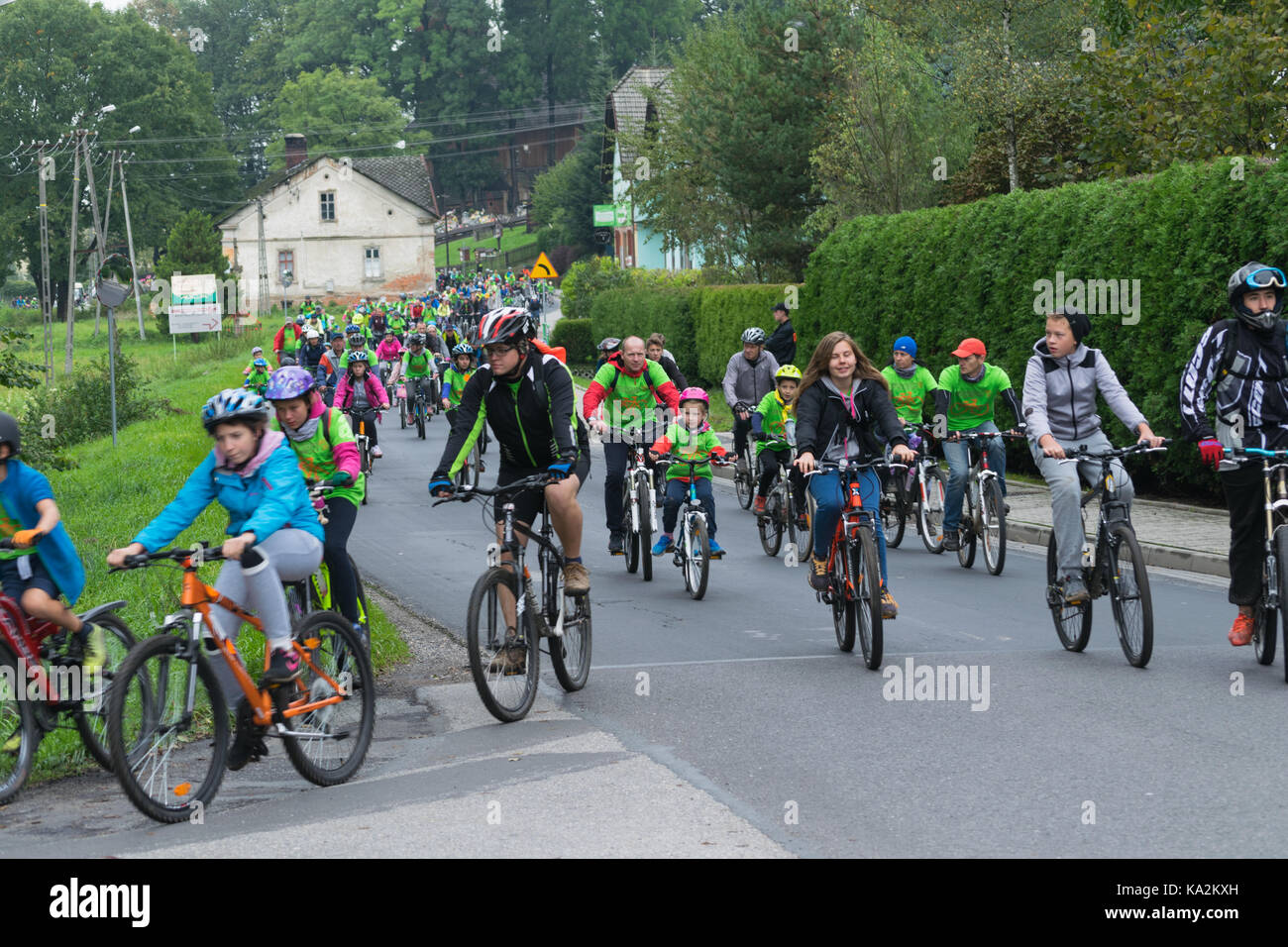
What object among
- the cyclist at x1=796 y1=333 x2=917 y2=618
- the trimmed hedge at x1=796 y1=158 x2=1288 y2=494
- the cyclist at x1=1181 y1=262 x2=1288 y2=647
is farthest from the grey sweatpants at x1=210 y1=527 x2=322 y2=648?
the trimmed hedge at x1=796 y1=158 x2=1288 y2=494

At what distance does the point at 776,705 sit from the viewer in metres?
8.16

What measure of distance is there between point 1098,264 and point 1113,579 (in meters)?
9.75

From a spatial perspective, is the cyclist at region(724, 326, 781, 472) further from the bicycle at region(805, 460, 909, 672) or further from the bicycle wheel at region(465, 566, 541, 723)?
the bicycle wheel at region(465, 566, 541, 723)

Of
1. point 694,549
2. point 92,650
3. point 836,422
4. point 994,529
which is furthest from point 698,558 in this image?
point 92,650

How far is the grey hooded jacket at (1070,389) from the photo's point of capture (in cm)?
955

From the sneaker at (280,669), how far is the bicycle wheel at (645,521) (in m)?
6.79

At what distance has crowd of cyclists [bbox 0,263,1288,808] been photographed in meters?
6.75

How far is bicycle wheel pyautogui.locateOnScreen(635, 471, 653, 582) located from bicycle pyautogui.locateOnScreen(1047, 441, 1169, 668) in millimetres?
4422

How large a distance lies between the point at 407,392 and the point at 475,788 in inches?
993

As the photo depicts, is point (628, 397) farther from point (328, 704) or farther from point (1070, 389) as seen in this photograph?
point (328, 704)

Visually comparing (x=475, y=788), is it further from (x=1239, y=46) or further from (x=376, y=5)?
(x=376, y=5)

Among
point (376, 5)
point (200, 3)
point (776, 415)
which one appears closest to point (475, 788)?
point (776, 415)

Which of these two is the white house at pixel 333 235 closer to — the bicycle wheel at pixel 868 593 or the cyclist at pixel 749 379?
the cyclist at pixel 749 379

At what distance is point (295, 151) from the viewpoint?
109000 mm
